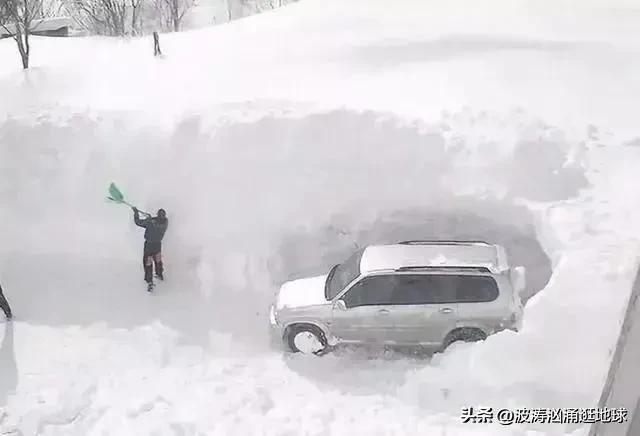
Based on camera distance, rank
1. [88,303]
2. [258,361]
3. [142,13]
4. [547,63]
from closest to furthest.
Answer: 1. [258,361]
2. [88,303]
3. [547,63]
4. [142,13]

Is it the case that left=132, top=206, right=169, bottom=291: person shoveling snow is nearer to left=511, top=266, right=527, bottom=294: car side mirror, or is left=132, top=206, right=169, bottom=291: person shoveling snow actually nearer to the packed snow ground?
the packed snow ground

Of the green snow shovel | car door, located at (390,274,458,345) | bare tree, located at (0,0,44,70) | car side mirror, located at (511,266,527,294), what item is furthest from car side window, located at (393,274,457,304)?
bare tree, located at (0,0,44,70)

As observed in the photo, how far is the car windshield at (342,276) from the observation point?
8.84 metres

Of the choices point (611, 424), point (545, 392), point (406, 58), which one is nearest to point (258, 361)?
point (545, 392)

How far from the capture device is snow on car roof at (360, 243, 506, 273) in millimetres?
8516

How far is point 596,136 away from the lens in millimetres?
10875

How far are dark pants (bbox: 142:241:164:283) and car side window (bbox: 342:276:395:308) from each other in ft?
11.6

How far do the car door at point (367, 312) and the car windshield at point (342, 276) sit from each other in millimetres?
208

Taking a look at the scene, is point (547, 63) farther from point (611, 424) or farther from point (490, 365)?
point (611, 424)

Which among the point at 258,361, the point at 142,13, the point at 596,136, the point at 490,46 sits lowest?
the point at 258,361

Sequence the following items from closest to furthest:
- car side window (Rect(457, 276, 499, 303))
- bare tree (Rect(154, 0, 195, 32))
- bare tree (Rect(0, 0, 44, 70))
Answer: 1. car side window (Rect(457, 276, 499, 303))
2. bare tree (Rect(0, 0, 44, 70))
3. bare tree (Rect(154, 0, 195, 32))

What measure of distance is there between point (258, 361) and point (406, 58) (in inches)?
323

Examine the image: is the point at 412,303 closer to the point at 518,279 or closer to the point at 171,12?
the point at 518,279

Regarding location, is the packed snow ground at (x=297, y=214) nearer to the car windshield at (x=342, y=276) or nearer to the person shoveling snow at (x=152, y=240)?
the person shoveling snow at (x=152, y=240)
